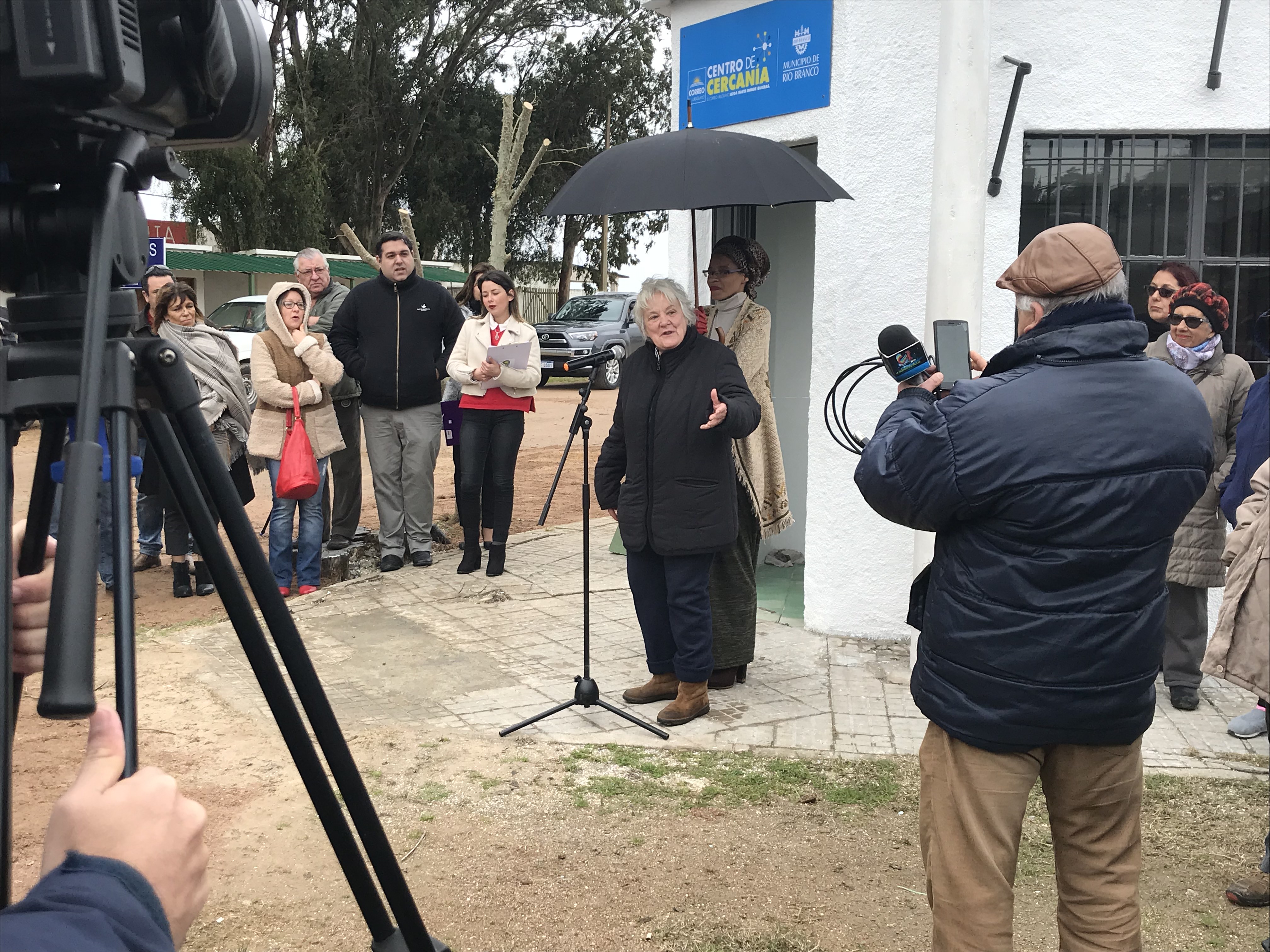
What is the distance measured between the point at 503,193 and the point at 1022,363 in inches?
805

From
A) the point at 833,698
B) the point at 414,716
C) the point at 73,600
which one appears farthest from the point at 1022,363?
the point at 414,716

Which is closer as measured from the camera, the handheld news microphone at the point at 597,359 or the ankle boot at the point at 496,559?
the handheld news microphone at the point at 597,359

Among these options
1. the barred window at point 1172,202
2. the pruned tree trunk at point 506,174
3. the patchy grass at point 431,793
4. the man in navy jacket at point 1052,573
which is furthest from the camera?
the pruned tree trunk at point 506,174

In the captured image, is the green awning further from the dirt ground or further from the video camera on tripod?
the video camera on tripod

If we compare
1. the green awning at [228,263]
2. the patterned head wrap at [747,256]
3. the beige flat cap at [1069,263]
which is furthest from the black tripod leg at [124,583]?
the green awning at [228,263]

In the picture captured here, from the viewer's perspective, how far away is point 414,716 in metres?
5.13

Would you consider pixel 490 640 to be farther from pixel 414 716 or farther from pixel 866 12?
pixel 866 12

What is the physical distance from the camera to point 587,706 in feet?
16.9

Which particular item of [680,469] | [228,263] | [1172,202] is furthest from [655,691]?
[228,263]

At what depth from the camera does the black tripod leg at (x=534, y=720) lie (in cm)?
486

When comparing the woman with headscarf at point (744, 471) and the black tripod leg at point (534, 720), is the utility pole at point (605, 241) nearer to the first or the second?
the woman with headscarf at point (744, 471)

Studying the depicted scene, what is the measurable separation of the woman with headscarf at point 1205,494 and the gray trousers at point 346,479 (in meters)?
5.33

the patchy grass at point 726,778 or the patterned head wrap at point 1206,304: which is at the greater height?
the patterned head wrap at point 1206,304

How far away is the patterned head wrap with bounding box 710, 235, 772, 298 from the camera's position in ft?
18.1
